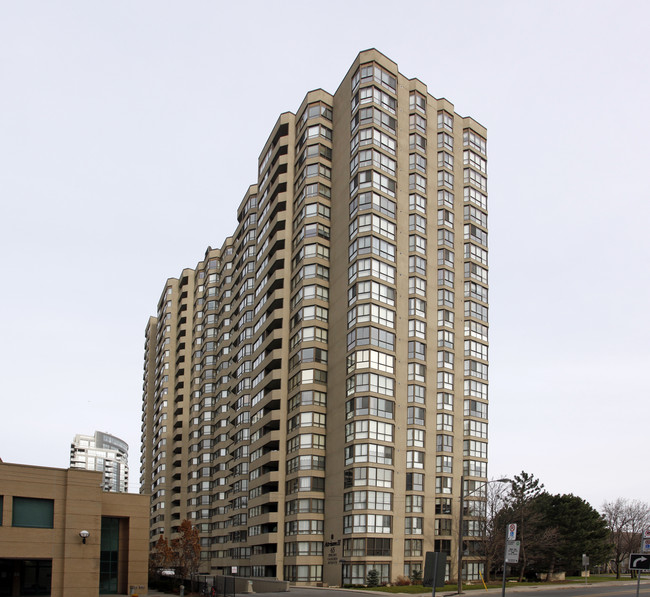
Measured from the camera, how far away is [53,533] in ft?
136

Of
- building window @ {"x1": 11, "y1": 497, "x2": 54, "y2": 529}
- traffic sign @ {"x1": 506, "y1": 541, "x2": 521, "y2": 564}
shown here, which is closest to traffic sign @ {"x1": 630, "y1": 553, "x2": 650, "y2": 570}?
→ traffic sign @ {"x1": 506, "y1": 541, "x2": 521, "y2": 564}

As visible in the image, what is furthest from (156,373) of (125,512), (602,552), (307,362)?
(125,512)

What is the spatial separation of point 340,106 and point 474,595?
199ft

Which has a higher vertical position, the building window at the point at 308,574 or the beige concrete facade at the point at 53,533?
the beige concrete facade at the point at 53,533

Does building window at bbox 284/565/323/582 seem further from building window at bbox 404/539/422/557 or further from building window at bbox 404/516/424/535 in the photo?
building window at bbox 404/516/424/535

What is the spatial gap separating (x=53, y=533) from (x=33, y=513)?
157cm

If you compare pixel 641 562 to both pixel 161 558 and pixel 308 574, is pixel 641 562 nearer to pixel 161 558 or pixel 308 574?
pixel 308 574

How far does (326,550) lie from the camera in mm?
80500

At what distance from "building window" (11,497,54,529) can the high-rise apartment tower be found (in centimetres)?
4021

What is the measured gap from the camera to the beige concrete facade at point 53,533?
40406mm

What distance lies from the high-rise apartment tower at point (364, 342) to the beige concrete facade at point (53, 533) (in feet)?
124

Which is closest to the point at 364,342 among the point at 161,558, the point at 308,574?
the point at 308,574

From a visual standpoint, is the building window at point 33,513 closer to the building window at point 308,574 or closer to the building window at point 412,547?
the building window at point 308,574

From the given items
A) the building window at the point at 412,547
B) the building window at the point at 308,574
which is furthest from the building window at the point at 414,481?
the building window at the point at 308,574
